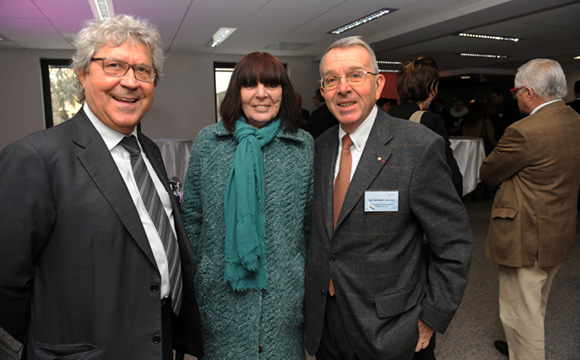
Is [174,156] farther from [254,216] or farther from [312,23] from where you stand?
[254,216]

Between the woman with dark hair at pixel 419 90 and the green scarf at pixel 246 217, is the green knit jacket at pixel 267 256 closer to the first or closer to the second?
the green scarf at pixel 246 217

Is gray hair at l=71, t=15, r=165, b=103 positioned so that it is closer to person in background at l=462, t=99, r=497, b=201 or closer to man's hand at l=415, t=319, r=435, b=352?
man's hand at l=415, t=319, r=435, b=352

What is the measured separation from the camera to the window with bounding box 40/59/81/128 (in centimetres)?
811

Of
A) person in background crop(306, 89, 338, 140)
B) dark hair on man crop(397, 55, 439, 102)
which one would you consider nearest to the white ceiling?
person in background crop(306, 89, 338, 140)

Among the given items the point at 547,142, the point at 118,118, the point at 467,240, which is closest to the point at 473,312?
the point at 547,142

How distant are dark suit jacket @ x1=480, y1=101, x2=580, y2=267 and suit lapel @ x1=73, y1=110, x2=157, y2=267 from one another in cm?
207

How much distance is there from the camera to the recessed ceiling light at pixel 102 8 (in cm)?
474

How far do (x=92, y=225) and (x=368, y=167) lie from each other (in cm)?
85

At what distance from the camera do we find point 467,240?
1.29 metres

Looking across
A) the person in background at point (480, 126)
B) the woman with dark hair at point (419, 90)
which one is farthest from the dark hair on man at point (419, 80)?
the person in background at point (480, 126)

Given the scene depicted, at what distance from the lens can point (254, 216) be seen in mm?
1371

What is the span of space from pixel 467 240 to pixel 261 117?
2.77 ft

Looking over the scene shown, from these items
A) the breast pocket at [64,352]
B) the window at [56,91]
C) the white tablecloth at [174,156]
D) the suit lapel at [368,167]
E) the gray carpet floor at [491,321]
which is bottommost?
the gray carpet floor at [491,321]

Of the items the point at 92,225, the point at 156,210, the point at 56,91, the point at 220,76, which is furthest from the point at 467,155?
the point at 56,91
